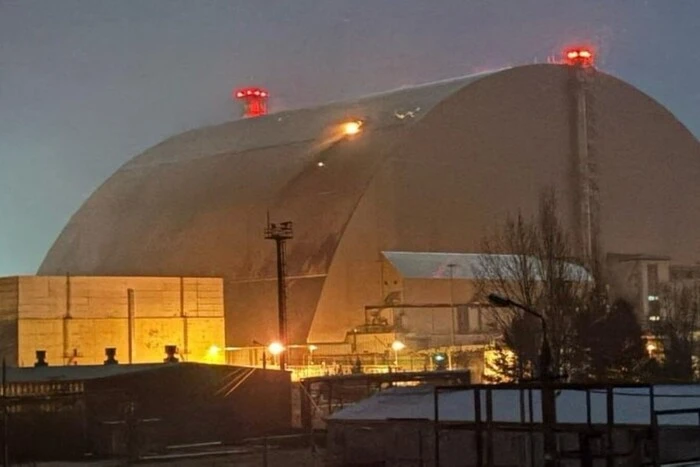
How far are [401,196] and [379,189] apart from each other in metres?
1.08

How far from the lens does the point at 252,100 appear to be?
77.8 meters

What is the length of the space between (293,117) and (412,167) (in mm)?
13194

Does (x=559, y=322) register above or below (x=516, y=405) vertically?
above

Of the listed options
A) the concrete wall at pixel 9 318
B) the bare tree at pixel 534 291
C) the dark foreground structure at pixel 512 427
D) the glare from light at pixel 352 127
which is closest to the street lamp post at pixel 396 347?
the bare tree at pixel 534 291

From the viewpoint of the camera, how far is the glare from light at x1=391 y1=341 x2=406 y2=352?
50.5 metres

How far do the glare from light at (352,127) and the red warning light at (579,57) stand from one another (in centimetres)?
1109

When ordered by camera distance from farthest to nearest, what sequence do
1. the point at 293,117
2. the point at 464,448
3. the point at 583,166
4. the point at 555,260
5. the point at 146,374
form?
the point at 293,117 < the point at 583,166 < the point at 555,260 < the point at 146,374 < the point at 464,448

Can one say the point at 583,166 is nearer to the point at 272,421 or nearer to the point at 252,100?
the point at 252,100

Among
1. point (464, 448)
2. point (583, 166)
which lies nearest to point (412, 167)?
point (583, 166)

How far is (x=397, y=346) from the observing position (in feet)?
166

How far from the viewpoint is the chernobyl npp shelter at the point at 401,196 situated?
2160 inches

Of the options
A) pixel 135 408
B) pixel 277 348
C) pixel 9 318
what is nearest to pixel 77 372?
pixel 135 408

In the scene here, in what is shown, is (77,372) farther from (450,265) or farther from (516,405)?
(450,265)

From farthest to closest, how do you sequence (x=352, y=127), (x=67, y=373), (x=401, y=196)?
(x=352, y=127)
(x=401, y=196)
(x=67, y=373)
